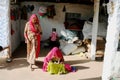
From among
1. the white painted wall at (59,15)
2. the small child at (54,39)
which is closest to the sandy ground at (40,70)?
the small child at (54,39)

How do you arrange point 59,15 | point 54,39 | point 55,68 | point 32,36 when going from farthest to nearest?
point 59,15, point 54,39, point 32,36, point 55,68

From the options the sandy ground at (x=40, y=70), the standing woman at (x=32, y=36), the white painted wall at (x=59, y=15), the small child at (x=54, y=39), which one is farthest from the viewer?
the white painted wall at (x=59, y=15)

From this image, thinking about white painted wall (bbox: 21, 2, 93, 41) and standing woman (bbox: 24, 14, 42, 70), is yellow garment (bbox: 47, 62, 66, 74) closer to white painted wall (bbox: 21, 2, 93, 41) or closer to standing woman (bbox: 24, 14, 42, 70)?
standing woman (bbox: 24, 14, 42, 70)

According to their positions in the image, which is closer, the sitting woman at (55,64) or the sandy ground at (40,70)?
the sandy ground at (40,70)

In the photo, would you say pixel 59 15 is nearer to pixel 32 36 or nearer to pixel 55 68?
pixel 32 36

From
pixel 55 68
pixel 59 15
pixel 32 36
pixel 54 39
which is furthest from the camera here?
pixel 59 15

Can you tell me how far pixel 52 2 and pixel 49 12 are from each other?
1.99 feet

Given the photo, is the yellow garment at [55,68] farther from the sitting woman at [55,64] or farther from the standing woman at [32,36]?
the standing woman at [32,36]

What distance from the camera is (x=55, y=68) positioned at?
7.53 metres

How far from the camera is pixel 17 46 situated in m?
10.9

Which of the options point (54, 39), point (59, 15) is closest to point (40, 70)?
point (54, 39)

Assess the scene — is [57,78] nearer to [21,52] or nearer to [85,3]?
[21,52]

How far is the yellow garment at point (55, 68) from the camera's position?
7.49 meters

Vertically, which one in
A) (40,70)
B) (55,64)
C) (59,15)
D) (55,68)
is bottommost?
(40,70)
